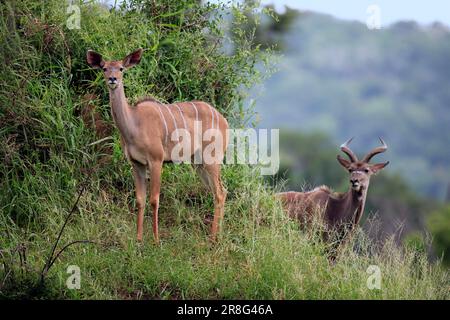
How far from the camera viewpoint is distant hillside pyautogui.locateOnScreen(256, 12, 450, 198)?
44.8 meters

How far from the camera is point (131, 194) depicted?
7656 millimetres

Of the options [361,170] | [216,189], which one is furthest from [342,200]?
[216,189]

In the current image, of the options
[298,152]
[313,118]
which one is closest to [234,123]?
[298,152]

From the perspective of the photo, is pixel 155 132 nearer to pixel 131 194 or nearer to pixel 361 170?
pixel 131 194

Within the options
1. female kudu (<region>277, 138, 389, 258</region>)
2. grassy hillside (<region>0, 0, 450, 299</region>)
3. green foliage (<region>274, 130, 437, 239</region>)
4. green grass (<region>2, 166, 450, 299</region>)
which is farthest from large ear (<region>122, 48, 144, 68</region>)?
green foliage (<region>274, 130, 437, 239</region>)

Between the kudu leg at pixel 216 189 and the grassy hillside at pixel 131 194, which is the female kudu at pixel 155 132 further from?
the grassy hillside at pixel 131 194

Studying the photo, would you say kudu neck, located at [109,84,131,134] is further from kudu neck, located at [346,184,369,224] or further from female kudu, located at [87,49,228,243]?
kudu neck, located at [346,184,369,224]

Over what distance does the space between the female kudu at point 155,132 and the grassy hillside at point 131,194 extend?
30 centimetres

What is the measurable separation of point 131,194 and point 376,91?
4707 centimetres

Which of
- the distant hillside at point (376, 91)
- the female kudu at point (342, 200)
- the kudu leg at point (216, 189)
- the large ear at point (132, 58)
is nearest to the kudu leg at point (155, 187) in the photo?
the kudu leg at point (216, 189)

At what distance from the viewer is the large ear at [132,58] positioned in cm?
678
